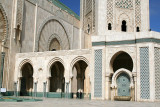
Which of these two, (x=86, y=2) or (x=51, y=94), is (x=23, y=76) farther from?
(x=86, y=2)

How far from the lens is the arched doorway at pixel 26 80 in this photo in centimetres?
1906

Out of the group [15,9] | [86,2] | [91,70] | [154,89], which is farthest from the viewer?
[86,2]

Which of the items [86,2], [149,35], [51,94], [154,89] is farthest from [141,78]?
[86,2]

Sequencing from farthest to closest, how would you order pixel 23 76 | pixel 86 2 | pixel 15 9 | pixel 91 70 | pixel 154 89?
pixel 86 2 → pixel 23 76 → pixel 15 9 → pixel 91 70 → pixel 154 89

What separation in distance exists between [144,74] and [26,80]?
32.8 ft

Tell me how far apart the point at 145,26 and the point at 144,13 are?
113 centimetres

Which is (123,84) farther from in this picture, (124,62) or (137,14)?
(137,14)

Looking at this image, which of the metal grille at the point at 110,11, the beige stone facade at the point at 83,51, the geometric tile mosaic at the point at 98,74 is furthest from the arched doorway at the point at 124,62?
the metal grille at the point at 110,11

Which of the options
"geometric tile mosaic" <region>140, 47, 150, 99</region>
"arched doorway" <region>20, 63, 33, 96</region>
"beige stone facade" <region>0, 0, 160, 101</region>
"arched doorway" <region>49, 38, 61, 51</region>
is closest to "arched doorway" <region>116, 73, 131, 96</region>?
"beige stone facade" <region>0, 0, 160, 101</region>

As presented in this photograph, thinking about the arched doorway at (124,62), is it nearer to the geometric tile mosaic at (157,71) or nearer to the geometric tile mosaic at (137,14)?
the geometric tile mosaic at (157,71)

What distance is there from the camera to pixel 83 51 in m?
16.4

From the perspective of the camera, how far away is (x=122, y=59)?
54.1 feet


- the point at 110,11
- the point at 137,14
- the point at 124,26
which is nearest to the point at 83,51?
the point at 110,11

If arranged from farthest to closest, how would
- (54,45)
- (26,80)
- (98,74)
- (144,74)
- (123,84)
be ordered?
(54,45)
(26,80)
(98,74)
(123,84)
(144,74)
